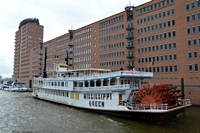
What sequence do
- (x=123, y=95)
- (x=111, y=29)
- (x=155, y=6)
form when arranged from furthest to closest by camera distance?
(x=111, y=29)
(x=155, y=6)
(x=123, y=95)

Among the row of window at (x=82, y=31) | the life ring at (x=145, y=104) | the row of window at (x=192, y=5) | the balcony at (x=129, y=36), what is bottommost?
the life ring at (x=145, y=104)

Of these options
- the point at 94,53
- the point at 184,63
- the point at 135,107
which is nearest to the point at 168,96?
the point at 135,107

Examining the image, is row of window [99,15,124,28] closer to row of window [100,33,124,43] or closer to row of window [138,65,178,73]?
row of window [100,33,124,43]

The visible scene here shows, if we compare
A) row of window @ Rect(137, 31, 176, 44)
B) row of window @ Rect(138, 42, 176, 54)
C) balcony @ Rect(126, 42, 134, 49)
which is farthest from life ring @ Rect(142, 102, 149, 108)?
balcony @ Rect(126, 42, 134, 49)

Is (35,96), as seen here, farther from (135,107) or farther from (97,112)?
(135,107)

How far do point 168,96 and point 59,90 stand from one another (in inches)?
864

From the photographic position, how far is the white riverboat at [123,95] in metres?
23.1

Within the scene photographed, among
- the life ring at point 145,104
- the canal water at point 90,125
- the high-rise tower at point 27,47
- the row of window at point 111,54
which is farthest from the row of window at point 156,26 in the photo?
the high-rise tower at point 27,47

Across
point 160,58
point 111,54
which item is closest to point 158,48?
point 160,58

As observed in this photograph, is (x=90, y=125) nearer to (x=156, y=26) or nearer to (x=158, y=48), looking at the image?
(x=158, y=48)

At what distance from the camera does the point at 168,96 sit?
24828mm

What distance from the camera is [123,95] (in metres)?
26.0

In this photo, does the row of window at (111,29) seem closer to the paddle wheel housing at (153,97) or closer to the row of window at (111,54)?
the row of window at (111,54)

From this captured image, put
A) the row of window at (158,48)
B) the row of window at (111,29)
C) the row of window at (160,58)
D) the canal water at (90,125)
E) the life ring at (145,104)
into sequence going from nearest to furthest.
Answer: the canal water at (90,125) → the life ring at (145,104) → the row of window at (160,58) → the row of window at (158,48) → the row of window at (111,29)
